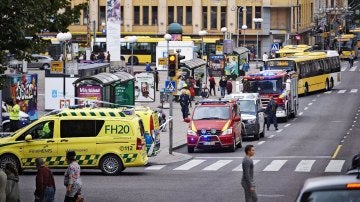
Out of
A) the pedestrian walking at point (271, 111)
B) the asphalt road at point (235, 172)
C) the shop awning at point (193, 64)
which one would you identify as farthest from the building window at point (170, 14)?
the pedestrian walking at point (271, 111)

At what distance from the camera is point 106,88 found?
1994 inches

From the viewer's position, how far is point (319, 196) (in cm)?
1271

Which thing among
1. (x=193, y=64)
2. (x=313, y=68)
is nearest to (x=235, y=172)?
(x=193, y=64)

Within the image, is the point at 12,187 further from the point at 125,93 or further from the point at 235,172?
the point at 125,93

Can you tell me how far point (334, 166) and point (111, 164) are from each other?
289 inches

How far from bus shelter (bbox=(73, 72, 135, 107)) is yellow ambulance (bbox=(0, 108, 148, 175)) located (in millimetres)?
12960

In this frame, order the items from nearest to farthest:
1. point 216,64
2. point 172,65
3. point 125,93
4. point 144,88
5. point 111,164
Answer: point 111,164 → point 172,65 → point 125,93 → point 144,88 → point 216,64

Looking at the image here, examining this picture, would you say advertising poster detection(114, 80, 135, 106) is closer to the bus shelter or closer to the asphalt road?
the bus shelter

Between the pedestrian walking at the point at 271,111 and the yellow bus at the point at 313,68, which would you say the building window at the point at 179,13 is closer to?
the yellow bus at the point at 313,68

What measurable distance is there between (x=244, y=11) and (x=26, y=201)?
99239 mm

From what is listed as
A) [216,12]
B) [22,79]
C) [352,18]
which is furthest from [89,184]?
[352,18]

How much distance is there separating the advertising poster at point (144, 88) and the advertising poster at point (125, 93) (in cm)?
776

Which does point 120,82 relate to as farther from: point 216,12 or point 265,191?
point 216,12

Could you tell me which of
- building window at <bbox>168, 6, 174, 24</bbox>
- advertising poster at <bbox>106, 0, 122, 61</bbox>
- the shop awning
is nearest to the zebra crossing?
the shop awning
